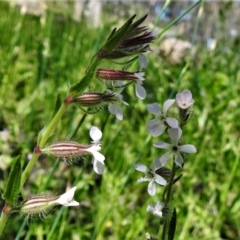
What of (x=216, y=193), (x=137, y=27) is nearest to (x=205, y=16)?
(x=216, y=193)

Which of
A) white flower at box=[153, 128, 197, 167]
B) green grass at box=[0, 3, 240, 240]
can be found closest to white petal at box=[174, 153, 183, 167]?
white flower at box=[153, 128, 197, 167]

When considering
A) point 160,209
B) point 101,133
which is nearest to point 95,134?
point 101,133

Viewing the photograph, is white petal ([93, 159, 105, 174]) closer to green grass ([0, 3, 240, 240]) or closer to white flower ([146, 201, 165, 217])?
white flower ([146, 201, 165, 217])

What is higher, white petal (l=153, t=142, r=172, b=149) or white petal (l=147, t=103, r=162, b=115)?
white petal (l=147, t=103, r=162, b=115)

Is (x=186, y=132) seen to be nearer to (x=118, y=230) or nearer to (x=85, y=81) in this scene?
(x=118, y=230)

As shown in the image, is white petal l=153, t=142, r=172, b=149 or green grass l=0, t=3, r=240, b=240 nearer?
white petal l=153, t=142, r=172, b=149

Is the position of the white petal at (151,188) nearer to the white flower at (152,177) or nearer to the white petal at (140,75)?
the white flower at (152,177)

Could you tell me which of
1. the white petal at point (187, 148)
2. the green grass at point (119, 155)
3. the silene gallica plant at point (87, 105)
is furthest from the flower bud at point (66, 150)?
the green grass at point (119, 155)

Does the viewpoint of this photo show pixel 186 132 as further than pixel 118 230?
Yes
